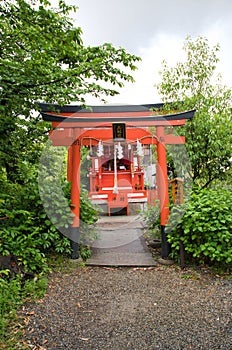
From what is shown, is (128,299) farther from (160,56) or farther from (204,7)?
(204,7)

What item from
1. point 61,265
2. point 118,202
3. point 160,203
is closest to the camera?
point 61,265

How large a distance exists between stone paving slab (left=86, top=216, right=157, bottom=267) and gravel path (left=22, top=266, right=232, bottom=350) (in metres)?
0.30

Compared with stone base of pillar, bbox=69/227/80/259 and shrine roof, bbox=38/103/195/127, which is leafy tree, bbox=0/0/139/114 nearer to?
shrine roof, bbox=38/103/195/127

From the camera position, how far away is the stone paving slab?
3.26 metres

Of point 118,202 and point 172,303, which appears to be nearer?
point 172,303

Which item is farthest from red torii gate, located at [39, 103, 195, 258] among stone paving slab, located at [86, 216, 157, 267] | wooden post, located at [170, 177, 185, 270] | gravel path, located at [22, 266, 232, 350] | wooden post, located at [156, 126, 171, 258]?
gravel path, located at [22, 266, 232, 350]

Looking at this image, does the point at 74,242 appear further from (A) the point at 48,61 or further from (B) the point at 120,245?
(A) the point at 48,61

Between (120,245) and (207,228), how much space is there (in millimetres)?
1749

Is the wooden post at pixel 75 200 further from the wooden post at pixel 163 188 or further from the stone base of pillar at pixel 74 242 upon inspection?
the wooden post at pixel 163 188

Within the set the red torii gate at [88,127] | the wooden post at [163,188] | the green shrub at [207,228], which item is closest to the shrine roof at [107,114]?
the red torii gate at [88,127]

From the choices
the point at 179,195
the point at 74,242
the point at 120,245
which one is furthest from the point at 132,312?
the point at 120,245

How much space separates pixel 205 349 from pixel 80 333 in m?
0.90

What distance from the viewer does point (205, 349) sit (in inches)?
62.1

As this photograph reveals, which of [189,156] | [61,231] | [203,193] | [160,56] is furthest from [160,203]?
[160,56]
